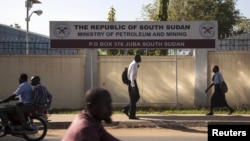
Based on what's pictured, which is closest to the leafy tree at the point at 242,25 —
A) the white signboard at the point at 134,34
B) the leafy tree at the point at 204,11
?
the leafy tree at the point at 204,11

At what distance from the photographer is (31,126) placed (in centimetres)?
1017

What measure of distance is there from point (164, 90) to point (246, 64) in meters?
2.91

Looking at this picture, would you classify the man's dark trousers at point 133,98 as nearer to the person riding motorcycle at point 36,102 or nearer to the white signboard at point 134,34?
the person riding motorcycle at point 36,102

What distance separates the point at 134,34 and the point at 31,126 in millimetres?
6730

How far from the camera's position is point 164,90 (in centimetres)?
1695

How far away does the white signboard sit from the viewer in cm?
1603

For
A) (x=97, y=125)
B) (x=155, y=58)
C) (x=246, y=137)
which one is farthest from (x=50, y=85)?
(x=97, y=125)

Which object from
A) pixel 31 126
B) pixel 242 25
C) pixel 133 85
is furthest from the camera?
pixel 242 25

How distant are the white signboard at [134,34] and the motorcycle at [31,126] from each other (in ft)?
18.8

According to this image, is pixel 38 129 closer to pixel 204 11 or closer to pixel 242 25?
pixel 204 11

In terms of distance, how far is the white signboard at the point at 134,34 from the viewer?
1603 cm

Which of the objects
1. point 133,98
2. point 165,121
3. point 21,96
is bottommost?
point 165,121

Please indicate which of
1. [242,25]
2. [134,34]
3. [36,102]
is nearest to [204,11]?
[242,25]

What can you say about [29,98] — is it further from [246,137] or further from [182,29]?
[182,29]
